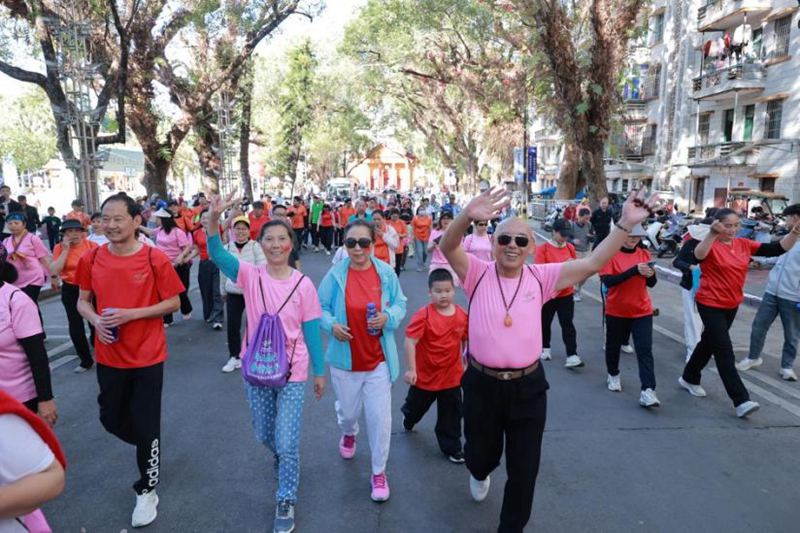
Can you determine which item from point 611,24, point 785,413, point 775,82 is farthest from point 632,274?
point 775,82

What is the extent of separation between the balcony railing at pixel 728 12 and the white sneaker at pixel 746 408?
23.0 meters

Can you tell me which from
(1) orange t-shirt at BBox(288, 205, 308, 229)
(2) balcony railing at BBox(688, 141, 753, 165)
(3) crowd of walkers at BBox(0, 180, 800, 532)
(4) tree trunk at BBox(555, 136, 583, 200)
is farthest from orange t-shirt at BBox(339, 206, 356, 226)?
(2) balcony railing at BBox(688, 141, 753, 165)

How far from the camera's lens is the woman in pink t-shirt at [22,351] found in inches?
114

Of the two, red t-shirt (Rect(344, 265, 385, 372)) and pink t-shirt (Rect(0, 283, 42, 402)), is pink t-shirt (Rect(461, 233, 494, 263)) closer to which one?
red t-shirt (Rect(344, 265, 385, 372))

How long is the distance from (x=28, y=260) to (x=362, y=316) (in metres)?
4.70

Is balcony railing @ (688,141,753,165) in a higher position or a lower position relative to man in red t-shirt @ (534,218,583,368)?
higher

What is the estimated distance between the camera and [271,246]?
338 cm

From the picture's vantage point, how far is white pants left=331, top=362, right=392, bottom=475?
3652 millimetres

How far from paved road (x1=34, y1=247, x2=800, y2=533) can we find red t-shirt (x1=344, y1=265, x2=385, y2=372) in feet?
2.96

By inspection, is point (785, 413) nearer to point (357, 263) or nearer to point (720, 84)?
point (357, 263)

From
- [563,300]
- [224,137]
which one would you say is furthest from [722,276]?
[224,137]

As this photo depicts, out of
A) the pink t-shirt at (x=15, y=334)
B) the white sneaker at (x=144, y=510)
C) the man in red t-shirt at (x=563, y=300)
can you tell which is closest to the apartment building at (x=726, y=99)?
the man in red t-shirt at (x=563, y=300)

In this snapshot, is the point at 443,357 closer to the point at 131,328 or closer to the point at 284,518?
the point at 284,518

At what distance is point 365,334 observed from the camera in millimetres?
3688
